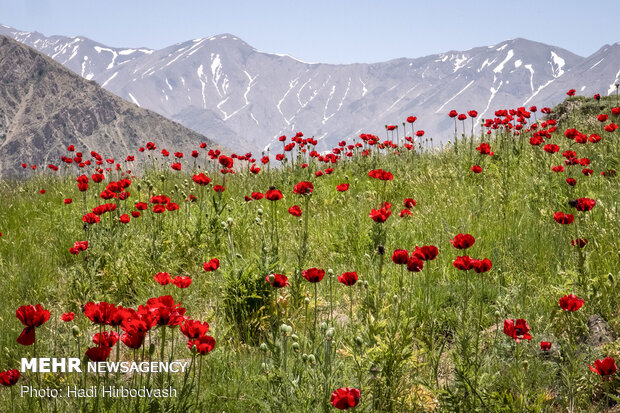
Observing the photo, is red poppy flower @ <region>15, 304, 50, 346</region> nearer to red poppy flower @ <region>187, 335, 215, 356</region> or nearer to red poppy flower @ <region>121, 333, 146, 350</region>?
red poppy flower @ <region>121, 333, 146, 350</region>

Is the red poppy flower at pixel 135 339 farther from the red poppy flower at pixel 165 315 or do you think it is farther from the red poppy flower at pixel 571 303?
the red poppy flower at pixel 571 303

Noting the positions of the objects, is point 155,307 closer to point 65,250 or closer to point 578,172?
point 65,250

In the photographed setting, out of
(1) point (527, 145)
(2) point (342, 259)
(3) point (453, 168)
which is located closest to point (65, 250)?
(2) point (342, 259)

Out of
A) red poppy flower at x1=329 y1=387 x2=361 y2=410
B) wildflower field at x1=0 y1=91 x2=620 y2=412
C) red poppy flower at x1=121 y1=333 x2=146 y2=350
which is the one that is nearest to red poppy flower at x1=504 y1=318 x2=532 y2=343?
wildflower field at x1=0 y1=91 x2=620 y2=412

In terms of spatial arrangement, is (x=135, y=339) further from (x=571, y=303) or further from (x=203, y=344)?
(x=571, y=303)

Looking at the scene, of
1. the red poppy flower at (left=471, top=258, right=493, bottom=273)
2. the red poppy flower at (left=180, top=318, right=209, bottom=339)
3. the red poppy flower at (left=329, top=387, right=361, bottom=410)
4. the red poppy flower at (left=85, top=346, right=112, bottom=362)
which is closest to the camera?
the red poppy flower at (left=329, top=387, right=361, bottom=410)

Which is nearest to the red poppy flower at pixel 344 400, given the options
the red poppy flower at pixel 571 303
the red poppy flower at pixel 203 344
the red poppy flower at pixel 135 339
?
the red poppy flower at pixel 203 344

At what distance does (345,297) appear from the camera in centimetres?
360

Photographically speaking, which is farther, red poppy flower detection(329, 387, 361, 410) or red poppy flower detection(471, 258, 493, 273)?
red poppy flower detection(471, 258, 493, 273)

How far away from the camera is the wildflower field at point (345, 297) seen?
1.97 meters

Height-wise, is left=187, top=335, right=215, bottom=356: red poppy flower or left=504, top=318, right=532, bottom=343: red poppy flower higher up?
left=187, top=335, right=215, bottom=356: red poppy flower

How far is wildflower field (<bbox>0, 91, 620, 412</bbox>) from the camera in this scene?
1970mm

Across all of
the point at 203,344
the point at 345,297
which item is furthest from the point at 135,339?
the point at 345,297

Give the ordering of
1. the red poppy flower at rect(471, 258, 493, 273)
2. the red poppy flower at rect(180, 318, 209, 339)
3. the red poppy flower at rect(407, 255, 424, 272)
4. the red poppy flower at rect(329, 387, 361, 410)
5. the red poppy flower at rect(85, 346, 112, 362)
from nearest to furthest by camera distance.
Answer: the red poppy flower at rect(329, 387, 361, 410) < the red poppy flower at rect(85, 346, 112, 362) < the red poppy flower at rect(180, 318, 209, 339) < the red poppy flower at rect(471, 258, 493, 273) < the red poppy flower at rect(407, 255, 424, 272)
